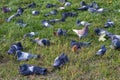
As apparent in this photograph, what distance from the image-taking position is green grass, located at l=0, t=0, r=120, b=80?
13.3ft

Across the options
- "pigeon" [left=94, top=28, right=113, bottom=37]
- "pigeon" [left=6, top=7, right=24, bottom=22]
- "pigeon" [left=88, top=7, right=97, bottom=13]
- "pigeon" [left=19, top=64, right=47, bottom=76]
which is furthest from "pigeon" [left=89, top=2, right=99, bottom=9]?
"pigeon" [left=19, top=64, right=47, bottom=76]

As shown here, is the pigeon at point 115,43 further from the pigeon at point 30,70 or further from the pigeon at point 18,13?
the pigeon at point 18,13

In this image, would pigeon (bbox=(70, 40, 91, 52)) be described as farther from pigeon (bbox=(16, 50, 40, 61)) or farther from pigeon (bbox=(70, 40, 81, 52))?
pigeon (bbox=(16, 50, 40, 61))

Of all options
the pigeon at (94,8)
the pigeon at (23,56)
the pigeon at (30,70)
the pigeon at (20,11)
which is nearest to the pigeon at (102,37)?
the pigeon at (23,56)

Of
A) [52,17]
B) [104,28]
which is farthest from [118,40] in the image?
[52,17]

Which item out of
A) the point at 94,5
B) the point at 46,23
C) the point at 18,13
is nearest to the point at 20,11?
the point at 18,13

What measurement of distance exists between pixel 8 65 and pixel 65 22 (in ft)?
5.53

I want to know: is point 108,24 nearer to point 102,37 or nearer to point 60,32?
point 102,37

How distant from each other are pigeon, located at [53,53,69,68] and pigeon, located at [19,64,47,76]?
15 centimetres

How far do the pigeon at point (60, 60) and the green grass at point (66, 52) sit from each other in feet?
0.20

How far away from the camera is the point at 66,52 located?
15.1 feet

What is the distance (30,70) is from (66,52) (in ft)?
2.15

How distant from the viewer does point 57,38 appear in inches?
200

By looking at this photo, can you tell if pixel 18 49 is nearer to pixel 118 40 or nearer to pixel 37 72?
pixel 37 72
